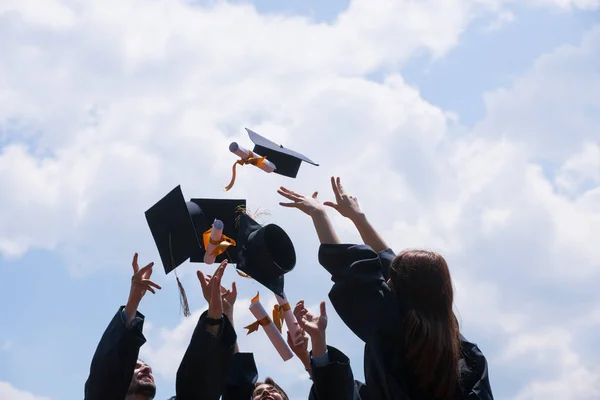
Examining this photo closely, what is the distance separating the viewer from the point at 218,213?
5.11 meters

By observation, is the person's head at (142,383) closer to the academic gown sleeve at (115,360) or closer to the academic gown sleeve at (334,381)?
the academic gown sleeve at (115,360)

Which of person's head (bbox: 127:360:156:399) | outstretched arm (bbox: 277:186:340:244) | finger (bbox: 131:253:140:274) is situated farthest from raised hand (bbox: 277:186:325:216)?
person's head (bbox: 127:360:156:399)

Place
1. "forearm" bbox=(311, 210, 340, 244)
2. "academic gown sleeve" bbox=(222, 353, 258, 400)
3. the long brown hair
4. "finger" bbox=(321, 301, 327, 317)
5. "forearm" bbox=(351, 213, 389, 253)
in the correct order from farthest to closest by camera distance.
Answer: "academic gown sleeve" bbox=(222, 353, 258, 400), "forearm" bbox=(351, 213, 389, 253), "forearm" bbox=(311, 210, 340, 244), "finger" bbox=(321, 301, 327, 317), the long brown hair

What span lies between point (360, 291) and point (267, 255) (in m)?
1.54

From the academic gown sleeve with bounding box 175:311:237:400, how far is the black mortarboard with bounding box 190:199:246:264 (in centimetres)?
109

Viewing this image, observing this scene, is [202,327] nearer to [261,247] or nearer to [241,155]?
[261,247]

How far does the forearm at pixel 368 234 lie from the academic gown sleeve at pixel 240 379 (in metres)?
1.24

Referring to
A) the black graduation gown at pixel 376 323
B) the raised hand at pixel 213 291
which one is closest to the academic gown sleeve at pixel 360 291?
the black graduation gown at pixel 376 323

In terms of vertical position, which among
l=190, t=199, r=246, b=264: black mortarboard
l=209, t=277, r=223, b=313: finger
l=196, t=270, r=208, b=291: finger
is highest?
l=190, t=199, r=246, b=264: black mortarboard

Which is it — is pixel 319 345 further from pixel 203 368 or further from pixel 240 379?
pixel 240 379

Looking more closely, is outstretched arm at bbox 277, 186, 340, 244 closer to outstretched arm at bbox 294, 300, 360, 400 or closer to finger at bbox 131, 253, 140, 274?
outstretched arm at bbox 294, 300, 360, 400

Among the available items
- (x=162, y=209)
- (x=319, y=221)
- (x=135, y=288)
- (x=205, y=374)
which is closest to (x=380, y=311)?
(x=319, y=221)

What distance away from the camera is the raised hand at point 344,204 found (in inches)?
150

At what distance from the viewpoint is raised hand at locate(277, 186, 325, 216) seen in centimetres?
370
